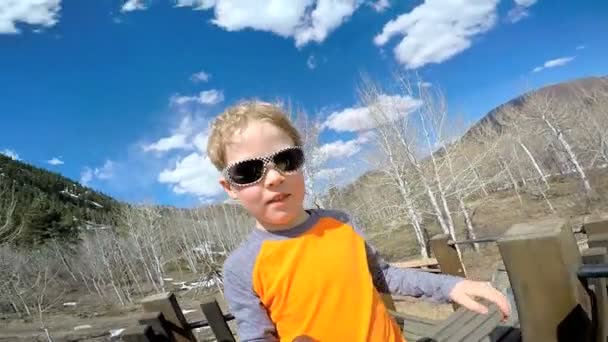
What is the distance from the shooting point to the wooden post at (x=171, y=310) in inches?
104

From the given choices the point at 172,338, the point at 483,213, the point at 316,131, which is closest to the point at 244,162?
the point at 172,338

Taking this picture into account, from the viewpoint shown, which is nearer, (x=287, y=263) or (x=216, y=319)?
(x=287, y=263)

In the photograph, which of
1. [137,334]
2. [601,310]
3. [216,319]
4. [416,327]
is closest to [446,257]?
[416,327]

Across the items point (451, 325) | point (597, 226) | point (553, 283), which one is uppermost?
point (553, 283)

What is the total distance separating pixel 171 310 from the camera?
262 cm

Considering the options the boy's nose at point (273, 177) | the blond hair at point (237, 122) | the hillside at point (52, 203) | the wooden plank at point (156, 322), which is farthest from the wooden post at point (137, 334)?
the hillside at point (52, 203)

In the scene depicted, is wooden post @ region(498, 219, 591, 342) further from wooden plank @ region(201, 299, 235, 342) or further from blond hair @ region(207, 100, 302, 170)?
wooden plank @ region(201, 299, 235, 342)

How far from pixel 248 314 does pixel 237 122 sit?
58cm

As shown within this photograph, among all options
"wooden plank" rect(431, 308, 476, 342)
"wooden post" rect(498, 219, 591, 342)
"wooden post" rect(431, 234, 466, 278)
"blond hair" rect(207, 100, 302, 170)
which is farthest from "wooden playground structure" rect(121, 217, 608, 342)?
"wooden post" rect(431, 234, 466, 278)

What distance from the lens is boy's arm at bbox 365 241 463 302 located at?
1421mm

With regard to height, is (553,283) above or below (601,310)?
above

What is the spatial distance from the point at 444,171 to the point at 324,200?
17.5 ft

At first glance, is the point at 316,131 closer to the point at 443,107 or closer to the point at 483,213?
→ the point at 443,107

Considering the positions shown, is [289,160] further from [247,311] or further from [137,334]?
[137,334]
